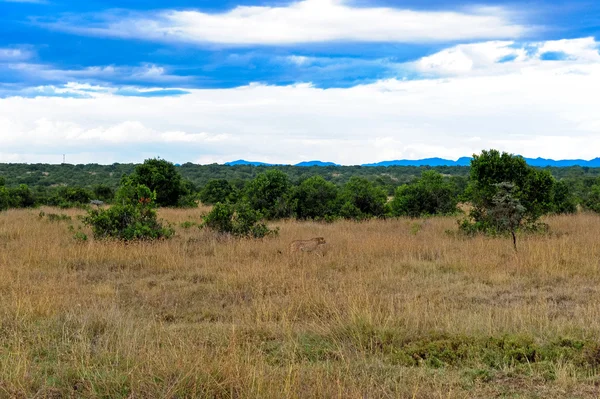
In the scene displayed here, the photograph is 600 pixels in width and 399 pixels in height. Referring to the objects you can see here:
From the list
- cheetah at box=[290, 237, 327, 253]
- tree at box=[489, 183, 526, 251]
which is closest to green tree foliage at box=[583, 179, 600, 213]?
tree at box=[489, 183, 526, 251]

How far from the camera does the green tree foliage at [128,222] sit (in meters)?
13.0

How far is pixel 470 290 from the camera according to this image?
8.22 metres

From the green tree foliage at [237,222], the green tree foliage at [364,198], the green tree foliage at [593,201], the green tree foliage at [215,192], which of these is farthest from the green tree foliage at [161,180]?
the green tree foliage at [593,201]


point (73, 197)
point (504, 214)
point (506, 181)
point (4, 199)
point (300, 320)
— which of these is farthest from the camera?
point (73, 197)

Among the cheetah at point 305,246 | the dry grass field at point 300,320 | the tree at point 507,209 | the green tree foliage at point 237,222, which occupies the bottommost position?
the dry grass field at point 300,320

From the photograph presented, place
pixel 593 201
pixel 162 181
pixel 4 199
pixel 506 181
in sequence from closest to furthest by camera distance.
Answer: pixel 506 181 < pixel 593 201 < pixel 4 199 < pixel 162 181

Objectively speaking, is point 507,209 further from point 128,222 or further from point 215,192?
point 215,192

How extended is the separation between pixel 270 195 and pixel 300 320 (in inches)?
515

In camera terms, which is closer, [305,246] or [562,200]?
[305,246]

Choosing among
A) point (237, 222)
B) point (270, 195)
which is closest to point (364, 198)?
point (270, 195)

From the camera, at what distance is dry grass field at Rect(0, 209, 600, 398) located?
4.32m

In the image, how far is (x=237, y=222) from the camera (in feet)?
47.5

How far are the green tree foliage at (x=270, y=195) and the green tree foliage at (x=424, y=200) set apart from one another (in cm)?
432

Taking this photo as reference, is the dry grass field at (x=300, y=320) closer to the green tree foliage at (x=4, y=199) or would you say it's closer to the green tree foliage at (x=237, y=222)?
the green tree foliage at (x=237, y=222)
